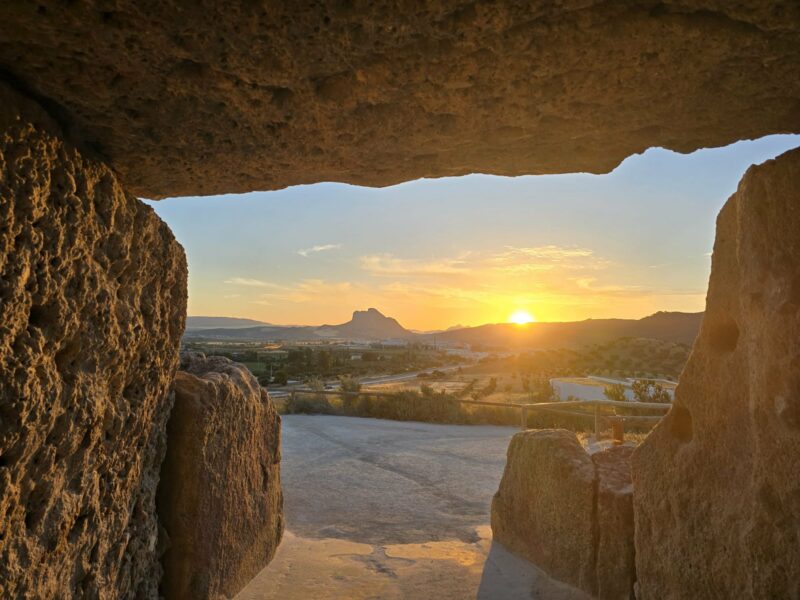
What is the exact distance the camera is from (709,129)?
3.25 meters

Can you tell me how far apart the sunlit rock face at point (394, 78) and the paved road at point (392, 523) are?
321 centimetres

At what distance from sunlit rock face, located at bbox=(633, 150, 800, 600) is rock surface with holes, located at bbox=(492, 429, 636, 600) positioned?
0.51 metres

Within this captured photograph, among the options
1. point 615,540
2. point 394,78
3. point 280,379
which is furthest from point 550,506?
point 280,379

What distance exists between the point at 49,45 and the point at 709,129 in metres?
3.28

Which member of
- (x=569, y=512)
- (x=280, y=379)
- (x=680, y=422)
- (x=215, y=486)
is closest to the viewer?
(x=680, y=422)

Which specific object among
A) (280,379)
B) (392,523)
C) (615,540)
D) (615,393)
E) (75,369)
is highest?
(75,369)

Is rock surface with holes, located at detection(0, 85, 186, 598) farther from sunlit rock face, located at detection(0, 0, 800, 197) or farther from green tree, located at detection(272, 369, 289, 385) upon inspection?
green tree, located at detection(272, 369, 289, 385)

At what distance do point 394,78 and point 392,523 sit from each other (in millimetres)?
5283

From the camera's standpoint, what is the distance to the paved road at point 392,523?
4.47m

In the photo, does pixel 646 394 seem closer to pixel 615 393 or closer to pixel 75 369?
pixel 615 393

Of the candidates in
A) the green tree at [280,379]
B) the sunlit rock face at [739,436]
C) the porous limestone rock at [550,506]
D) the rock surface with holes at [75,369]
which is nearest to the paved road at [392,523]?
the porous limestone rock at [550,506]

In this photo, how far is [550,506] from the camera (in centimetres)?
486

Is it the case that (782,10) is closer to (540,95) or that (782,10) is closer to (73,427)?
(540,95)

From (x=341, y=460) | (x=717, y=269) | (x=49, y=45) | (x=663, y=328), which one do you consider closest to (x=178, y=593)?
(x=49, y=45)
